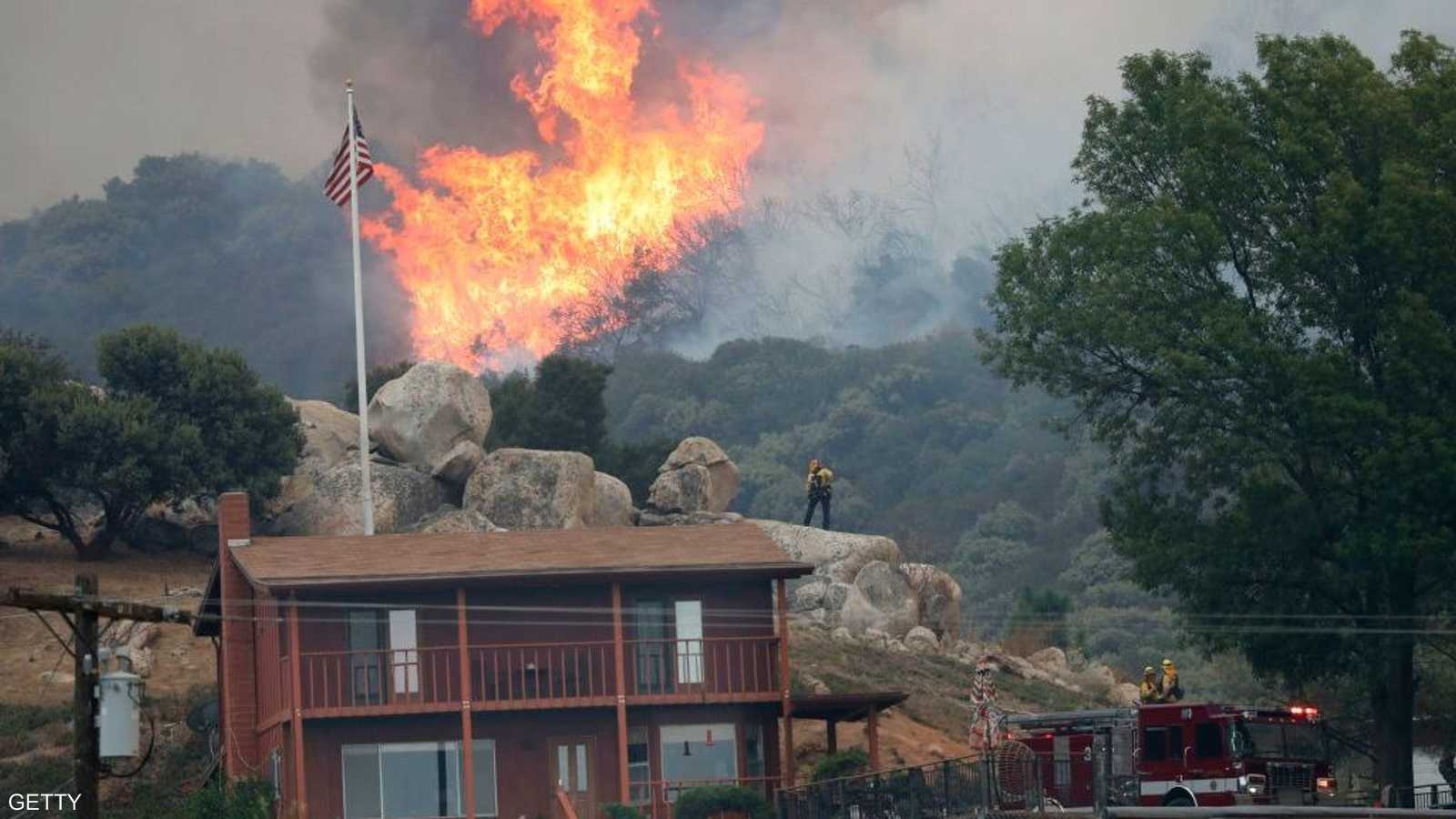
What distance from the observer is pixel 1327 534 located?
52.3 metres

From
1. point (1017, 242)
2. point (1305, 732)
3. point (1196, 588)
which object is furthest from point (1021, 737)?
point (1017, 242)

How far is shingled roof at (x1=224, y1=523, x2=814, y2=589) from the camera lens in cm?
5184

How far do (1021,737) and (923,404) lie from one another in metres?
129

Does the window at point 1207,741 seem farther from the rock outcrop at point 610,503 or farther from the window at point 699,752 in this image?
the rock outcrop at point 610,503

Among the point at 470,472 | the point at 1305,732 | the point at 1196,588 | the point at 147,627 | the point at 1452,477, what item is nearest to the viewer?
the point at 1305,732

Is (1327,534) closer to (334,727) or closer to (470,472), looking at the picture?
(334,727)

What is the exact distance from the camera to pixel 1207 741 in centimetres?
4450

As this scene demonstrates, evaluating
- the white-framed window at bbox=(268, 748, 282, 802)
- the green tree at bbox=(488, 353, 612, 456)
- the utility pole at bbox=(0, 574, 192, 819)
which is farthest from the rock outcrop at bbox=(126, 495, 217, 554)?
the utility pole at bbox=(0, 574, 192, 819)

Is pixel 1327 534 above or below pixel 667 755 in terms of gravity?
above

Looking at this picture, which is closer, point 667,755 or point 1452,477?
point 1452,477

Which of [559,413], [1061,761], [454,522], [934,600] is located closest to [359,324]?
[454,522]

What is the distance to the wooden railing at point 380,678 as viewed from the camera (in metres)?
51.6

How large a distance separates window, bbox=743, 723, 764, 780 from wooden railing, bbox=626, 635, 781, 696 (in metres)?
1.07

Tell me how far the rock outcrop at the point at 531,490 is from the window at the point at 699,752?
1847cm
